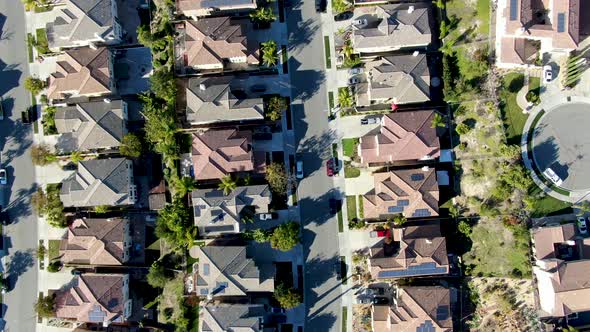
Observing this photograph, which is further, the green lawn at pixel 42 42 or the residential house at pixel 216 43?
the green lawn at pixel 42 42

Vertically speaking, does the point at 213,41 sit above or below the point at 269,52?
above

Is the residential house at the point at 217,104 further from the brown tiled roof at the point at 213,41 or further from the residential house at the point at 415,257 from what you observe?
the residential house at the point at 415,257

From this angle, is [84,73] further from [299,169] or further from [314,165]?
[314,165]

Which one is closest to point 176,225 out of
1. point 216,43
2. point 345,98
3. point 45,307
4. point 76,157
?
point 76,157

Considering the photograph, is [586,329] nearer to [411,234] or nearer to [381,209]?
[411,234]

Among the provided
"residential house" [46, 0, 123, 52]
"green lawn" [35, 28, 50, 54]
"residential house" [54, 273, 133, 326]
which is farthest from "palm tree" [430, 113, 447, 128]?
"green lawn" [35, 28, 50, 54]

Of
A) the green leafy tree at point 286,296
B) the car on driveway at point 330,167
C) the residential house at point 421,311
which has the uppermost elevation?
the car on driveway at point 330,167

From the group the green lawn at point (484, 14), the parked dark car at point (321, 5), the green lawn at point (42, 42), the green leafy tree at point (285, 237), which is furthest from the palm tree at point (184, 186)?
the green lawn at point (484, 14)

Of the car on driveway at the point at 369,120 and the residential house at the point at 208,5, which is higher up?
the residential house at the point at 208,5
